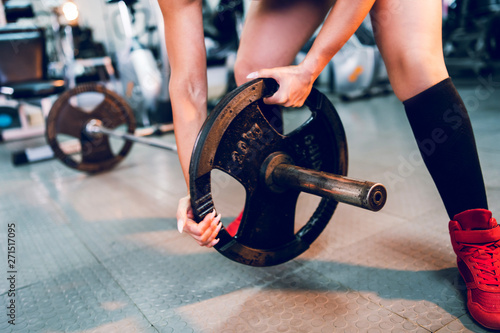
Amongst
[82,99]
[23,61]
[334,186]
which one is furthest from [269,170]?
[23,61]

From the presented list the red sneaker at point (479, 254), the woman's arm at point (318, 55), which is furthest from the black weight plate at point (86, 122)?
the red sneaker at point (479, 254)

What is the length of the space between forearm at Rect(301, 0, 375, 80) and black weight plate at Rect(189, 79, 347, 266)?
0.09 meters

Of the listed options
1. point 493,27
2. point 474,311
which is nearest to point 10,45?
point 474,311

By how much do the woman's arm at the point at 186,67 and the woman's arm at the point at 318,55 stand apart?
19 centimetres

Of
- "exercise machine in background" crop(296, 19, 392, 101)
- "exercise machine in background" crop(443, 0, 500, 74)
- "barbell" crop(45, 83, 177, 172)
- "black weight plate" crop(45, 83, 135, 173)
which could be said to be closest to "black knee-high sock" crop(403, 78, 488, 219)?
"barbell" crop(45, 83, 177, 172)

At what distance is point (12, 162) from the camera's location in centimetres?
262

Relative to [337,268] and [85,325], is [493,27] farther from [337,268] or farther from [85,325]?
[85,325]

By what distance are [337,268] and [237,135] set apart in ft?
1.50

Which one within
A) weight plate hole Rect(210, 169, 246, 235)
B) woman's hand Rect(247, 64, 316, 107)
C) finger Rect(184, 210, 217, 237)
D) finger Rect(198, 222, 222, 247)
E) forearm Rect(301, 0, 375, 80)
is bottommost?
weight plate hole Rect(210, 169, 246, 235)

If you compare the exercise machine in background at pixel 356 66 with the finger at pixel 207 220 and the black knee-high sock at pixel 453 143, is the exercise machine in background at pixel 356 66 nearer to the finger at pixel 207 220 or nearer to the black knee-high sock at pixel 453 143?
the black knee-high sock at pixel 453 143

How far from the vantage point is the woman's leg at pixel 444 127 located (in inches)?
30.2

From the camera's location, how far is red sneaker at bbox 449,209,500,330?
748 mm

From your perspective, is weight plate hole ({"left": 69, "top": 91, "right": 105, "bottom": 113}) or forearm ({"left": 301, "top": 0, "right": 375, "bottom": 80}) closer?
forearm ({"left": 301, "top": 0, "right": 375, "bottom": 80})

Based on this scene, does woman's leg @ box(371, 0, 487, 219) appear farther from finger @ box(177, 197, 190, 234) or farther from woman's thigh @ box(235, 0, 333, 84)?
finger @ box(177, 197, 190, 234)
